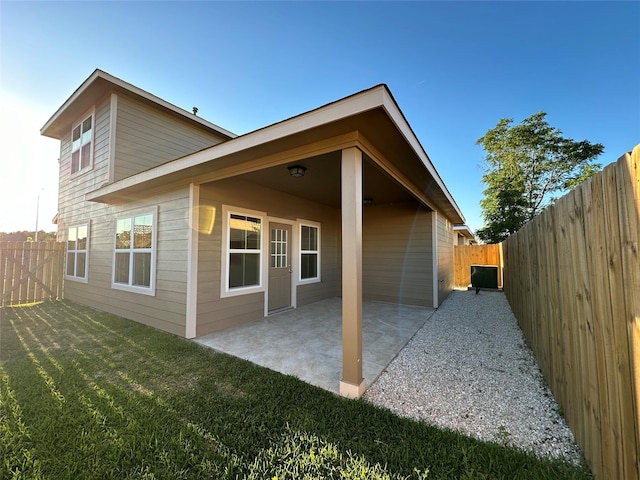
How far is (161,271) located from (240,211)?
1809 millimetres

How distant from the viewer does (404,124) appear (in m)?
2.74

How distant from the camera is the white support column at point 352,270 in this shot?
2621 mm

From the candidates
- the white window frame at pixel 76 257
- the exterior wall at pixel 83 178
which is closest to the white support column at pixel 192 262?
the exterior wall at pixel 83 178

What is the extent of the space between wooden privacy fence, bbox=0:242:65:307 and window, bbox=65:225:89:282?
1.40ft

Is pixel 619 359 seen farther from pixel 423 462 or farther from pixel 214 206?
pixel 214 206

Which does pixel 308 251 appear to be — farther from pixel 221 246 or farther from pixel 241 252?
pixel 221 246

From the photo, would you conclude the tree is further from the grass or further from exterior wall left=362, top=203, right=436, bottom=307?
the grass

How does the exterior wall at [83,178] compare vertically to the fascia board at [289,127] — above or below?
above

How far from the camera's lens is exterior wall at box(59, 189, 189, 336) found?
441 centimetres

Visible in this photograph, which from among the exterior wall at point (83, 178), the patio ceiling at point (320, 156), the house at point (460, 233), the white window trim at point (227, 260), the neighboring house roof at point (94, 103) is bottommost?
the white window trim at point (227, 260)

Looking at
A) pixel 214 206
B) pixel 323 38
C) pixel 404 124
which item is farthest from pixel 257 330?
pixel 323 38

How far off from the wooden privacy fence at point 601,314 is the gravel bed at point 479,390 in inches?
7.5

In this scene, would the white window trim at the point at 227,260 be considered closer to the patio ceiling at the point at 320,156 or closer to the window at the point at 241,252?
the window at the point at 241,252

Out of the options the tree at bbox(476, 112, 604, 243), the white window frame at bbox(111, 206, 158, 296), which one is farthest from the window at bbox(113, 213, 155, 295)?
the tree at bbox(476, 112, 604, 243)
